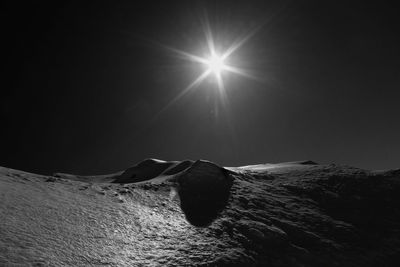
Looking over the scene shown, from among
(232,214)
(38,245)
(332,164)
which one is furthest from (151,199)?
(332,164)

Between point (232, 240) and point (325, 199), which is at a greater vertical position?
point (325, 199)

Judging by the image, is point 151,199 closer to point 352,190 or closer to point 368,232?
point 368,232

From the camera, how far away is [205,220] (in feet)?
43.8

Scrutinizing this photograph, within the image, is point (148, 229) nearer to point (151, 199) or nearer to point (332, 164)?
point (151, 199)

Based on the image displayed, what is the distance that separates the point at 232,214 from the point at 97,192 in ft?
26.3

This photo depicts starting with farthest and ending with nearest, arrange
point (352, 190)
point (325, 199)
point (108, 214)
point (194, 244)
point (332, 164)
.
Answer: point (332, 164) < point (352, 190) < point (325, 199) < point (108, 214) < point (194, 244)

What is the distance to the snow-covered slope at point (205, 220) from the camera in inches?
325

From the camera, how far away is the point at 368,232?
48.7 ft

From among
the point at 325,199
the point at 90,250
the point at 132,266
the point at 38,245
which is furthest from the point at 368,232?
the point at 38,245

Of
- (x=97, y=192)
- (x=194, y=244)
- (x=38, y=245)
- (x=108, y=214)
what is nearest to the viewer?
(x=38, y=245)

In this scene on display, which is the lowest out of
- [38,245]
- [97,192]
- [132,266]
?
[132,266]

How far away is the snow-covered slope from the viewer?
8.26m

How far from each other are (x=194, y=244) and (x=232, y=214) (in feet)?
13.9

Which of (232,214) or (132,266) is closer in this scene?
(132,266)
